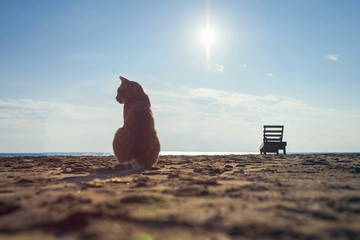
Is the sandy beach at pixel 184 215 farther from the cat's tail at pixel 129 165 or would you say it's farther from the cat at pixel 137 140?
the cat at pixel 137 140

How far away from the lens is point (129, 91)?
6.41 meters

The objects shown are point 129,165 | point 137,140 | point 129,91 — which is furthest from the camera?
point 129,91

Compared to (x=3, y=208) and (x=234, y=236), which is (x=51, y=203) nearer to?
(x=3, y=208)

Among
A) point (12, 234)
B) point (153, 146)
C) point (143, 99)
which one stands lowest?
point (12, 234)

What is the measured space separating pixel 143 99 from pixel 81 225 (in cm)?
468

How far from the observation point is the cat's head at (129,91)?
6.30 meters

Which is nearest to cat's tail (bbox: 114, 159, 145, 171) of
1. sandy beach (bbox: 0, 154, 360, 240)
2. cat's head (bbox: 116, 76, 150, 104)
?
cat's head (bbox: 116, 76, 150, 104)

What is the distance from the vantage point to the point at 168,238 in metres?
1.49

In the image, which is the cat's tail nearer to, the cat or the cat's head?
the cat

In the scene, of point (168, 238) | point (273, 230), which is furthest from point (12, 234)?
point (273, 230)

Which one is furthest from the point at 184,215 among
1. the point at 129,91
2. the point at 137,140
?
the point at 129,91

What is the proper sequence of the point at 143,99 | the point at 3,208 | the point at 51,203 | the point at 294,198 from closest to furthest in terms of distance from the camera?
the point at 3,208
the point at 51,203
the point at 294,198
the point at 143,99

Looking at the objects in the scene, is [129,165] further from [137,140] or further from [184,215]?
[184,215]

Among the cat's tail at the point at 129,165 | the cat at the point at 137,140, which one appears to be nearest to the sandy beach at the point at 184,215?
the cat's tail at the point at 129,165
